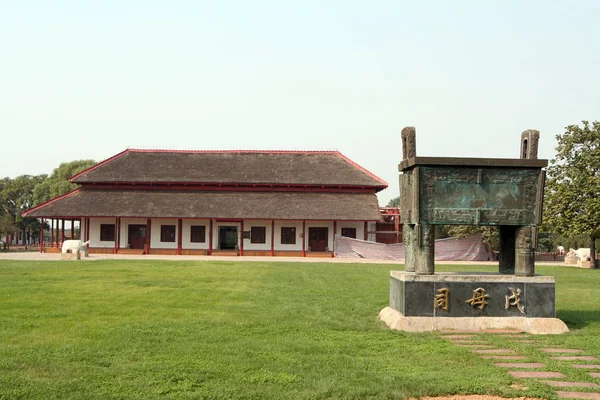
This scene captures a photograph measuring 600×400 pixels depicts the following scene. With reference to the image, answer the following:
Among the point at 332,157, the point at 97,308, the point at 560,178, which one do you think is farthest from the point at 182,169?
the point at 97,308

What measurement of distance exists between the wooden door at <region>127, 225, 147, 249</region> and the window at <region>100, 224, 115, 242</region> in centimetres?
115

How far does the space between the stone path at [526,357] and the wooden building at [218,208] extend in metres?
30.8

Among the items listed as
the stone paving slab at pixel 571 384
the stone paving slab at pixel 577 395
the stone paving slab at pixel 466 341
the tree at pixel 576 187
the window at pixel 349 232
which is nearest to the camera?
the stone paving slab at pixel 577 395

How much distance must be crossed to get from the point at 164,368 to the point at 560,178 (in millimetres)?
31786

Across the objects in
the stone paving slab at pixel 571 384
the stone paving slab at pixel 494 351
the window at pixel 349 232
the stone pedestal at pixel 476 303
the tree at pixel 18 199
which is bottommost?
the stone paving slab at pixel 494 351

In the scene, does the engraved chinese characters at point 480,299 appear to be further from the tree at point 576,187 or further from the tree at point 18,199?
the tree at point 18,199

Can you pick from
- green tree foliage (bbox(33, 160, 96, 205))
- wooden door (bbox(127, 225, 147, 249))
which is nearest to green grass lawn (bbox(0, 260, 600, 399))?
wooden door (bbox(127, 225, 147, 249))

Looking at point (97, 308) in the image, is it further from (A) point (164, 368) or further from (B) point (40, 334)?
(A) point (164, 368)

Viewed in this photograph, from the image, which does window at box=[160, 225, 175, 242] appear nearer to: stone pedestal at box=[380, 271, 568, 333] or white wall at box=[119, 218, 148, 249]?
white wall at box=[119, 218, 148, 249]

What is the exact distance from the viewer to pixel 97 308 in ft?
38.7

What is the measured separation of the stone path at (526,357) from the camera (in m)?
6.55

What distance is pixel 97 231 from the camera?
44281mm

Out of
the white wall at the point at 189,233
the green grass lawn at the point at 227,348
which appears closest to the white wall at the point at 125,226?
the white wall at the point at 189,233

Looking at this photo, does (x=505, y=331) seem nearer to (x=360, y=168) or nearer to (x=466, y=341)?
(x=466, y=341)
